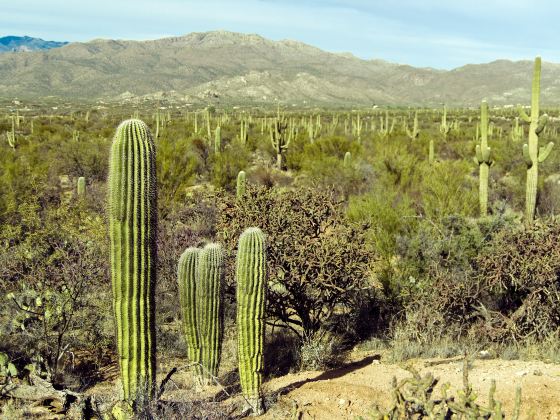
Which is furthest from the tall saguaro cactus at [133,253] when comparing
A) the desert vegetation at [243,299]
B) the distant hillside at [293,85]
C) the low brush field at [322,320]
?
the distant hillside at [293,85]

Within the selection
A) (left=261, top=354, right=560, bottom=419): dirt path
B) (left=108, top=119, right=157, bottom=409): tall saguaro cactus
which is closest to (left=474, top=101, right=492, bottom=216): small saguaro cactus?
(left=261, top=354, right=560, bottom=419): dirt path

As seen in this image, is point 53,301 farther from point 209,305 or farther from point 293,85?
point 293,85

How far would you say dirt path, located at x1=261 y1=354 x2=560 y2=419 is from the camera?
19.7ft

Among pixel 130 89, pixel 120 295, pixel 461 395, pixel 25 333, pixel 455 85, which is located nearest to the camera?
pixel 461 395

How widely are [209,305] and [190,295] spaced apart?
11.8 inches

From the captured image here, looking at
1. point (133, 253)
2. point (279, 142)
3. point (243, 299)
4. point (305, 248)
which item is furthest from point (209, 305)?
point (279, 142)

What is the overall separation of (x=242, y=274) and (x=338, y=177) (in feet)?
44.7

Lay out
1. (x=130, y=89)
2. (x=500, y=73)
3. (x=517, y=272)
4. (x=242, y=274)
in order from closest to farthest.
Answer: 1. (x=242, y=274)
2. (x=517, y=272)
3. (x=130, y=89)
4. (x=500, y=73)

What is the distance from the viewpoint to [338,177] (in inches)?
758

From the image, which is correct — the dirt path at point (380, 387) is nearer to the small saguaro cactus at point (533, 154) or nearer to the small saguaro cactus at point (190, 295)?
the small saguaro cactus at point (190, 295)

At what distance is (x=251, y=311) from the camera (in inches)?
238

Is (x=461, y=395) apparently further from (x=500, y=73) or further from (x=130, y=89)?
(x=500, y=73)

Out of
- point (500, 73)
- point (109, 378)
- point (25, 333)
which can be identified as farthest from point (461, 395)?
point (500, 73)

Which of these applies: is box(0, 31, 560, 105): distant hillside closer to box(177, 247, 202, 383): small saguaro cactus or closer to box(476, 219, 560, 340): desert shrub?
box(476, 219, 560, 340): desert shrub
